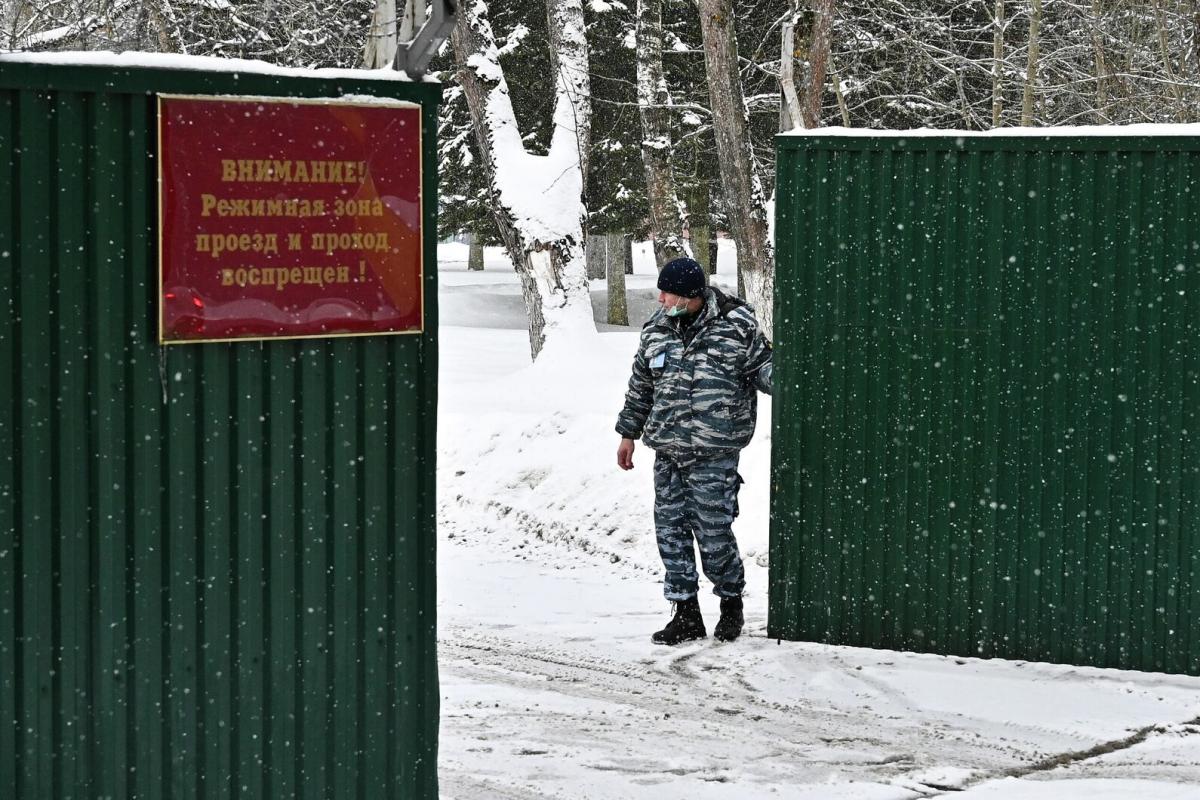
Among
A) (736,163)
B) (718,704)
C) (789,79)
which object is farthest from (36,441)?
(736,163)

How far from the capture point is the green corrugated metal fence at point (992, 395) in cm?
705

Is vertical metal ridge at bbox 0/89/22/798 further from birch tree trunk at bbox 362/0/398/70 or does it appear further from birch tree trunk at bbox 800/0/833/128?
birch tree trunk at bbox 800/0/833/128

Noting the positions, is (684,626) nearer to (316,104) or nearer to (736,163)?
(316,104)

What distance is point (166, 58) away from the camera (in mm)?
4180

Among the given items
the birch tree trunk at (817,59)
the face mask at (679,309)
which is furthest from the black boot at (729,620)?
the birch tree trunk at (817,59)

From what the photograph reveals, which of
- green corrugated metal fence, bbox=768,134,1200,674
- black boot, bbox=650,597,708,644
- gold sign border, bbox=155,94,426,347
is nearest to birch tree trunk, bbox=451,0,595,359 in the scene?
black boot, bbox=650,597,708,644

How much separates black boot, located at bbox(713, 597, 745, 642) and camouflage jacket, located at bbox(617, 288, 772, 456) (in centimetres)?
76

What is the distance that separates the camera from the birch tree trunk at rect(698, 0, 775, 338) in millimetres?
14992

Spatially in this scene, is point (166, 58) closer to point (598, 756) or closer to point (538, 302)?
point (598, 756)

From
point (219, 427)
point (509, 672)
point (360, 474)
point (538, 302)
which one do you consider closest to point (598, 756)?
point (509, 672)

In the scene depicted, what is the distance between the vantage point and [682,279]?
755cm

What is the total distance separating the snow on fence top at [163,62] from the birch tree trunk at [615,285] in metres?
26.1

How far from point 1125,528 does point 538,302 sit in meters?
8.86

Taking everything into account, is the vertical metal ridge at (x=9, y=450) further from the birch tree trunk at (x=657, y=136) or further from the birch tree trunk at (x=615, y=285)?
the birch tree trunk at (x=615, y=285)
